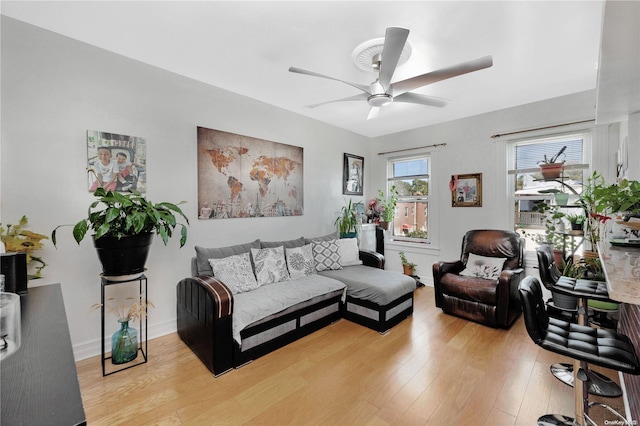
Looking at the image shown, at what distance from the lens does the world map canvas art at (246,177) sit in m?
3.11

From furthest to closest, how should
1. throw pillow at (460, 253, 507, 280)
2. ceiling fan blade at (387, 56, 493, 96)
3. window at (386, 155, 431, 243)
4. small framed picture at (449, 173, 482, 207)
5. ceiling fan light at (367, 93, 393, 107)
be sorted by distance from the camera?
1. window at (386, 155, 431, 243)
2. small framed picture at (449, 173, 482, 207)
3. throw pillow at (460, 253, 507, 280)
4. ceiling fan light at (367, 93, 393, 107)
5. ceiling fan blade at (387, 56, 493, 96)

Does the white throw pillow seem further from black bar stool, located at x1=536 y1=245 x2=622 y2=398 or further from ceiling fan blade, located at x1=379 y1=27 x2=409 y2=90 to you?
ceiling fan blade, located at x1=379 y1=27 x2=409 y2=90

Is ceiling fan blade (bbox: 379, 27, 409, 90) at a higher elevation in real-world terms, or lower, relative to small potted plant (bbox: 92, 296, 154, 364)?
higher

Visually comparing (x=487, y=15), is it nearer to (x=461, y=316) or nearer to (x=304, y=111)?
(x=304, y=111)

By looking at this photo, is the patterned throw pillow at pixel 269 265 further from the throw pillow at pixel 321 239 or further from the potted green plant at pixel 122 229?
the potted green plant at pixel 122 229

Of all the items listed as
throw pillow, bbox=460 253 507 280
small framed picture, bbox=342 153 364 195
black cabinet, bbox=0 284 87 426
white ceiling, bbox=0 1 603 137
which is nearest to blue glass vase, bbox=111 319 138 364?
black cabinet, bbox=0 284 87 426

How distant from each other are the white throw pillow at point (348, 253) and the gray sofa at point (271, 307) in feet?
0.52

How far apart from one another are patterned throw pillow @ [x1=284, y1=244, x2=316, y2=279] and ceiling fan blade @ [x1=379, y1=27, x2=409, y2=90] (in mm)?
2111

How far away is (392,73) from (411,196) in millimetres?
3117

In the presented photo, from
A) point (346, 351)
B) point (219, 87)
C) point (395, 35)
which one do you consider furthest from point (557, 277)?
point (219, 87)

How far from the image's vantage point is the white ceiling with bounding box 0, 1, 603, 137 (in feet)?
6.25

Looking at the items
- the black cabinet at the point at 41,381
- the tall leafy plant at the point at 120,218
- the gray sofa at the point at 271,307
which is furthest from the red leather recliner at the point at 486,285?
the black cabinet at the point at 41,381

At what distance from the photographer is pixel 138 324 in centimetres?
270

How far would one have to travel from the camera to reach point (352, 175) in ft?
16.3
